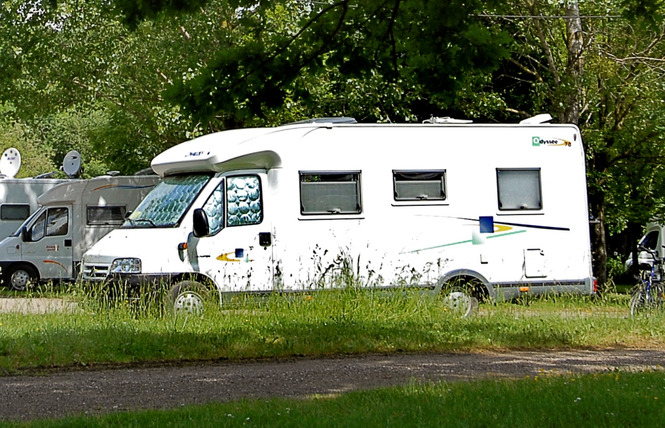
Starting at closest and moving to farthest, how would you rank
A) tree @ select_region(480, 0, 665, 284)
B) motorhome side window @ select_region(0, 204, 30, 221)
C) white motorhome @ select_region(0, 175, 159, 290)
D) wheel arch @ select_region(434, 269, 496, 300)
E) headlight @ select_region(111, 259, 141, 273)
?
headlight @ select_region(111, 259, 141, 273) → wheel arch @ select_region(434, 269, 496, 300) → tree @ select_region(480, 0, 665, 284) → white motorhome @ select_region(0, 175, 159, 290) → motorhome side window @ select_region(0, 204, 30, 221)

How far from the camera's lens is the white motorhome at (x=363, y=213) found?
13211 mm

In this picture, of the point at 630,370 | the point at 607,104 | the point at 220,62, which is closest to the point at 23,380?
the point at 220,62

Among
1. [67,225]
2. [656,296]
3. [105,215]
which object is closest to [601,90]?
[656,296]

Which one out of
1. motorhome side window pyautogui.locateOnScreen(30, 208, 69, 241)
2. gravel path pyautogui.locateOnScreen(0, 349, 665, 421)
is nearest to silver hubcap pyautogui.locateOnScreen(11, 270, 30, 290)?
motorhome side window pyautogui.locateOnScreen(30, 208, 69, 241)

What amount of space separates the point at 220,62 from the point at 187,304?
4.35 m

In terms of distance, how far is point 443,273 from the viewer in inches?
552

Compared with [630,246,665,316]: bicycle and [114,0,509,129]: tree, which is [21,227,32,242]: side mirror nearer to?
[114,0,509,129]: tree

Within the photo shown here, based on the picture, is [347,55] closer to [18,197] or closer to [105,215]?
[105,215]

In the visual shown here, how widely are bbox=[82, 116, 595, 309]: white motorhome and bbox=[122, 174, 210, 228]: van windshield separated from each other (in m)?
0.02

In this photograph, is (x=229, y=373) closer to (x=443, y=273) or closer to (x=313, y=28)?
(x=313, y=28)

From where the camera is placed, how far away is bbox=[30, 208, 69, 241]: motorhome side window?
22.8 m

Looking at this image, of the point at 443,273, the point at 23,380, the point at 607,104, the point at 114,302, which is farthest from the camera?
the point at 607,104

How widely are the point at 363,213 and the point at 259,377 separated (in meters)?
5.46

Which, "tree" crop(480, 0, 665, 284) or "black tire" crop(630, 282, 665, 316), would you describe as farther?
"tree" crop(480, 0, 665, 284)
